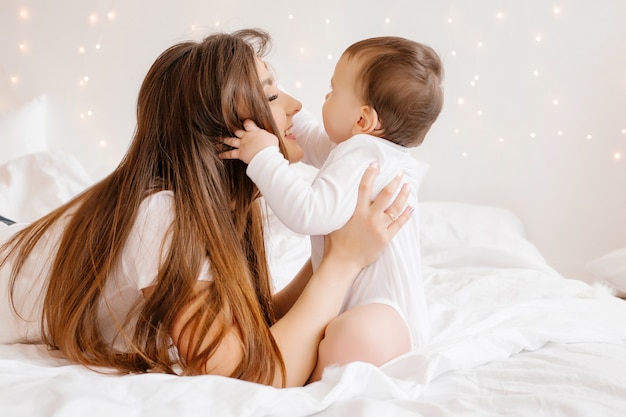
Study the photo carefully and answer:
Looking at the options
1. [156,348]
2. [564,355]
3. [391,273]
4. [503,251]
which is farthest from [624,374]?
[503,251]

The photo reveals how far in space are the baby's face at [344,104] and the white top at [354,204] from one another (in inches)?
2.9

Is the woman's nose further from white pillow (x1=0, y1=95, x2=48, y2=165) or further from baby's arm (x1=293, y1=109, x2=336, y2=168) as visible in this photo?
white pillow (x1=0, y1=95, x2=48, y2=165)

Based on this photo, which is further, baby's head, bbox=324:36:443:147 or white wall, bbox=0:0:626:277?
white wall, bbox=0:0:626:277

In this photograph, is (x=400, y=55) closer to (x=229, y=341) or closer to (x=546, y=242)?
(x=229, y=341)

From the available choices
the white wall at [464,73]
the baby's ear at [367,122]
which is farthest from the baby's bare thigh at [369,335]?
the white wall at [464,73]

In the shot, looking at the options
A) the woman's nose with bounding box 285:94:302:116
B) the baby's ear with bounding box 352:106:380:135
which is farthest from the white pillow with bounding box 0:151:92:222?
the baby's ear with bounding box 352:106:380:135

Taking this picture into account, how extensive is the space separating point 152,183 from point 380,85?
1.49 feet

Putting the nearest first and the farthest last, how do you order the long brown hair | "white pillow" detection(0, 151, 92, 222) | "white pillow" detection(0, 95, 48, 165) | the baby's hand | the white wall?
the long brown hair, the baby's hand, "white pillow" detection(0, 151, 92, 222), "white pillow" detection(0, 95, 48, 165), the white wall

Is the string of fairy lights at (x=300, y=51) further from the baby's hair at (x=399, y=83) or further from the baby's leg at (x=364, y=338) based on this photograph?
the baby's leg at (x=364, y=338)

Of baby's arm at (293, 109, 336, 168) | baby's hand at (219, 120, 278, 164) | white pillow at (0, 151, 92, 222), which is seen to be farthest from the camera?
white pillow at (0, 151, 92, 222)

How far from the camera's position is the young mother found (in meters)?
1.09

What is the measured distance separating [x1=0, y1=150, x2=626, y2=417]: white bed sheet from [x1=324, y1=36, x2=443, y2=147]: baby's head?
41 cm

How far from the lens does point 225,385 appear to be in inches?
37.8

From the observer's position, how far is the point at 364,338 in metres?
1.12
